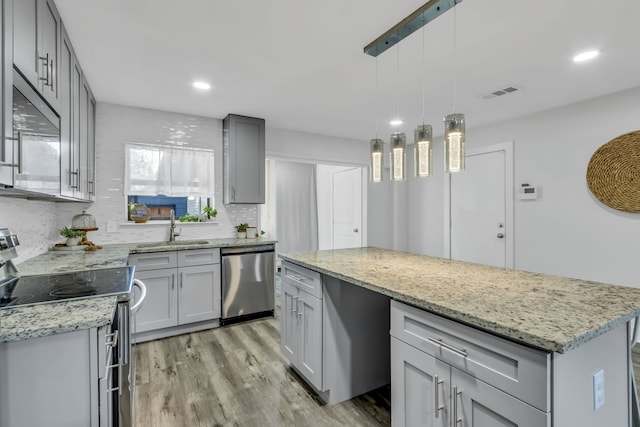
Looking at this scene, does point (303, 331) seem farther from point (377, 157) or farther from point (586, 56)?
point (586, 56)

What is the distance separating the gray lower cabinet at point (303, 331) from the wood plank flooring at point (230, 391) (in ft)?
0.57

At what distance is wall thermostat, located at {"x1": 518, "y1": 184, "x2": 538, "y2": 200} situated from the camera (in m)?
3.65

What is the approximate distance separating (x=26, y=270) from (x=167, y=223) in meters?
1.76

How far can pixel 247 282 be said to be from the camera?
3.53 meters

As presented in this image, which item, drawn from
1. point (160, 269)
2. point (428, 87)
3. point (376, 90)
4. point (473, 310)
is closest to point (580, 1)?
point (428, 87)

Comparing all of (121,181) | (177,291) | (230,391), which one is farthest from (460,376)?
(121,181)

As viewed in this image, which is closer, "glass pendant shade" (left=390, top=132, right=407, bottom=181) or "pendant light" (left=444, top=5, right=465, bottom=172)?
"pendant light" (left=444, top=5, right=465, bottom=172)

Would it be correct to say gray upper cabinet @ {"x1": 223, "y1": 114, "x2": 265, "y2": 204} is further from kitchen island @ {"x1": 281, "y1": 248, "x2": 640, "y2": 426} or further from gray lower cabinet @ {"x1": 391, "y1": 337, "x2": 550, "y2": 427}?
gray lower cabinet @ {"x1": 391, "y1": 337, "x2": 550, "y2": 427}

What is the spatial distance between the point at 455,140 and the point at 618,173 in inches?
97.7

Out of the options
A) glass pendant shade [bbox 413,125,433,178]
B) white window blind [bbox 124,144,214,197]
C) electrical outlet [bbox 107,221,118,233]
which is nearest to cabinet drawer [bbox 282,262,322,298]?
glass pendant shade [bbox 413,125,433,178]

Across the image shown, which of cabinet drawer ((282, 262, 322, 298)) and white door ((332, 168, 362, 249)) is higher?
white door ((332, 168, 362, 249))

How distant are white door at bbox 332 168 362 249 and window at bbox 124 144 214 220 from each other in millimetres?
2495

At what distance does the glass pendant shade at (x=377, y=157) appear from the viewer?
2119 mm

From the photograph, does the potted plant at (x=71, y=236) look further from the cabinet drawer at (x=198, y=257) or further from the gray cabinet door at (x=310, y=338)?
the gray cabinet door at (x=310, y=338)
